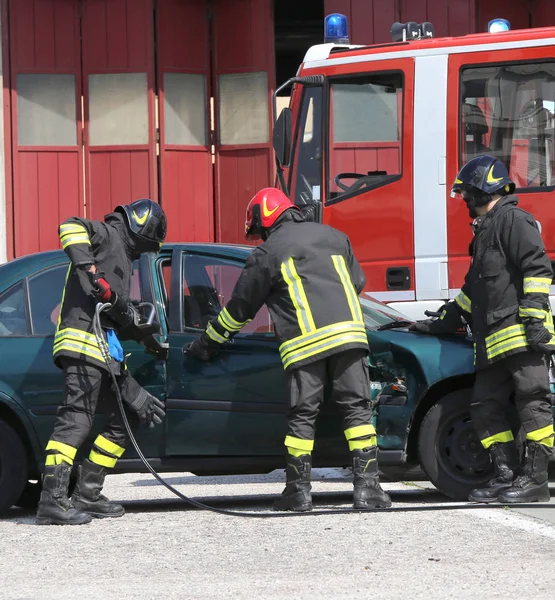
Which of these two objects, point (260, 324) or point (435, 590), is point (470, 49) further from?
point (435, 590)

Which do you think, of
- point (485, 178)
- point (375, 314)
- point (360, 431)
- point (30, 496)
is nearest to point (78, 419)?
point (30, 496)

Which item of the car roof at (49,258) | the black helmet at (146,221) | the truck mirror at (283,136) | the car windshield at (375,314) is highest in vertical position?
the truck mirror at (283,136)

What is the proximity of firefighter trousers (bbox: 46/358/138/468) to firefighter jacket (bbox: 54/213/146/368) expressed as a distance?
0.25 feet

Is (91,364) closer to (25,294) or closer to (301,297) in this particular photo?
(25,294)

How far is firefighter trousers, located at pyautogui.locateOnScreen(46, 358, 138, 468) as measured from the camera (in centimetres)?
658

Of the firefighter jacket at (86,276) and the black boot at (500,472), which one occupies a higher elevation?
the firefighter jacket at (86,276)

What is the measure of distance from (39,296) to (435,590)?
10.1 ft

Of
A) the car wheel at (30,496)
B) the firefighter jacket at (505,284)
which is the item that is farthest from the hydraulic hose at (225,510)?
the car wheel at (30,496)

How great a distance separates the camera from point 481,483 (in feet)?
23.0

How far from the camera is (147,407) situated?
666 cm

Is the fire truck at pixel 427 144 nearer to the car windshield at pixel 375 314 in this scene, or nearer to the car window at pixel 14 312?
the car windshield at pixel 375 314

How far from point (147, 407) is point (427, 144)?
11.4ft

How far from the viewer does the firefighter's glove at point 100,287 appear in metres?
6.48

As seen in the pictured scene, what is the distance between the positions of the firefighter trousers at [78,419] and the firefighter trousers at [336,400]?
874 mm
